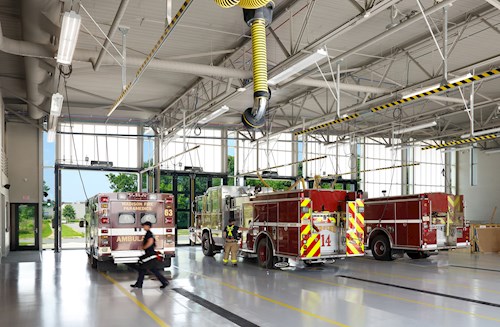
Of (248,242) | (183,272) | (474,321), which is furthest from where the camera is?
(248,242)

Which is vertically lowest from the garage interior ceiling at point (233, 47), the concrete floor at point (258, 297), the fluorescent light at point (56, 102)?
the concrete floor at point (258, 297)

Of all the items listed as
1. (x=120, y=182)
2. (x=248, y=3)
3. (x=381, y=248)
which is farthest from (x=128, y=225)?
(x=120, y=182)

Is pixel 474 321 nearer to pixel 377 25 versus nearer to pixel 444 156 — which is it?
pixel 377 25

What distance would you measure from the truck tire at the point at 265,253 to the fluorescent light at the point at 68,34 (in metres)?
8.16

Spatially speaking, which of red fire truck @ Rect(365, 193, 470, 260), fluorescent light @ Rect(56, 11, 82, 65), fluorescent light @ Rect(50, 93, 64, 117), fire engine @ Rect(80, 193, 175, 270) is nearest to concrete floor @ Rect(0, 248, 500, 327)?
fire engine @ Rect(80, 193, 175, 270)

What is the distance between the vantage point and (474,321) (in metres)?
7.98

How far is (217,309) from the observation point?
29.0 ft

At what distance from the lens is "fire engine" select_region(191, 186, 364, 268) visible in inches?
539

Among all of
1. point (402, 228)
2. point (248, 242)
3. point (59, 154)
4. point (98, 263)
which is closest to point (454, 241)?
point (402, 228)

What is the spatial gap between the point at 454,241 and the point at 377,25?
8.45 metres

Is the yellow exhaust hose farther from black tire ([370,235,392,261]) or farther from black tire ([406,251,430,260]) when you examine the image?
black tire ([406,251,430,260])

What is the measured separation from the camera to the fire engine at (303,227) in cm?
1368

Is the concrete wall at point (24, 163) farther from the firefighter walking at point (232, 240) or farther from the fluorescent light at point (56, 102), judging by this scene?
the firefighter walking at point (232, 240)

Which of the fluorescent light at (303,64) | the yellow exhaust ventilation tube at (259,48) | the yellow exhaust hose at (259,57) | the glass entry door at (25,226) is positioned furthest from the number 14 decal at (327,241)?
the glass entry door at (25,226)
